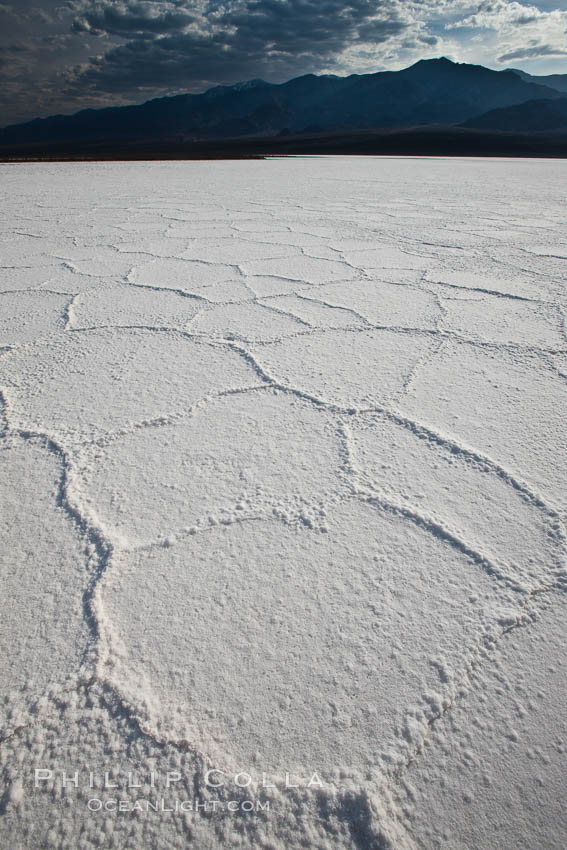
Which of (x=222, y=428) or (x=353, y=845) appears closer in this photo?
(x=353, y=845)

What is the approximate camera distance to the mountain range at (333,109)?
9438 cm

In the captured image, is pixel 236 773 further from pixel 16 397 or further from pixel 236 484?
pixel 16 397

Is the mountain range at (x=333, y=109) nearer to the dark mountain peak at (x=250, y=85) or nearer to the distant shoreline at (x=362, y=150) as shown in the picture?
the dark mountain peak at (x=250, y=85)

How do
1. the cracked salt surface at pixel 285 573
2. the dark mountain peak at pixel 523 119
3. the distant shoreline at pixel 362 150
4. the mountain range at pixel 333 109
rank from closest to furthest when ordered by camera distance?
the cracked salt surface at pixel 285 573 → the distant shoreline at pixel 362 150 → the dark mountain peak at pixel 523 119 → the mountain range at pixel 333 109

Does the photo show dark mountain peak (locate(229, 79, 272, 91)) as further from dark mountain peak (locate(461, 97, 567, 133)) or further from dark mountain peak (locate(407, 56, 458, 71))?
dark mountain peak (locate(461, 97, 567, 133))

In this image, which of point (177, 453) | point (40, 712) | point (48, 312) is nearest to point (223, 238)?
point (48, 312)

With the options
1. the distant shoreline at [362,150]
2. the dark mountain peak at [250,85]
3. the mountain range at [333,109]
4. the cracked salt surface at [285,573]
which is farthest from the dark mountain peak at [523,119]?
the dark mountain peak at [250,85]

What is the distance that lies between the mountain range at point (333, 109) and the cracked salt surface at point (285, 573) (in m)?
87.4

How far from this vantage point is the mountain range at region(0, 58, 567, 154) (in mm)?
94375

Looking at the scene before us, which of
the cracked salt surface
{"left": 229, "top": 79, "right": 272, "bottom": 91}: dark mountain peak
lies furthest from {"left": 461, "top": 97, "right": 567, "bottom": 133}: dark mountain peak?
{"left": 229, "top": 79, "right": 272, "bottom": 91}: dark mountain peak

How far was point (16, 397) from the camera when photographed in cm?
99

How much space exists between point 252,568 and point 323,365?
631 millimetres

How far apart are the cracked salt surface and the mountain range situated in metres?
87.4

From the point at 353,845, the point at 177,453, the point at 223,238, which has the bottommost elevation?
the point at 353,845
